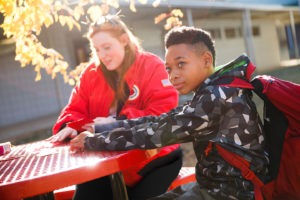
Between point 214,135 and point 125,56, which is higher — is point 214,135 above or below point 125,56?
below

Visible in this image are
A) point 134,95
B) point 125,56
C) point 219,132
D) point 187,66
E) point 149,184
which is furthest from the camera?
point 125,56

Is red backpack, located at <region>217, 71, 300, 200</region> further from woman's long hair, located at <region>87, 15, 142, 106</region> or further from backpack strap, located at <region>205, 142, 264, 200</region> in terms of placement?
woman's long hair, located at <region>87, 15, 142, 106</region>

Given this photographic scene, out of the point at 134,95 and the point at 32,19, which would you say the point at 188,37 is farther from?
the point at 32,19

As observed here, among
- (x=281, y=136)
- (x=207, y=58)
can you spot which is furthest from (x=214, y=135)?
(x=207, y=58)

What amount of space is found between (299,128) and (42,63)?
2.80 metres

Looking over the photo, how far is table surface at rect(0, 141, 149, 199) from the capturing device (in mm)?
1597

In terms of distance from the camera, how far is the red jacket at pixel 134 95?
99.3 inches

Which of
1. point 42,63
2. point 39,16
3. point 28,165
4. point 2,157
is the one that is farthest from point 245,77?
point 42,63

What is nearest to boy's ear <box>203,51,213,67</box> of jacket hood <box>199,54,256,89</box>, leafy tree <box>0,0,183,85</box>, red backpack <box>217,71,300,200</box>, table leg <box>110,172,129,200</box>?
jacket hood <box>199,54,256,89</box>

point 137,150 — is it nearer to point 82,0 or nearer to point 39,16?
point 39,16

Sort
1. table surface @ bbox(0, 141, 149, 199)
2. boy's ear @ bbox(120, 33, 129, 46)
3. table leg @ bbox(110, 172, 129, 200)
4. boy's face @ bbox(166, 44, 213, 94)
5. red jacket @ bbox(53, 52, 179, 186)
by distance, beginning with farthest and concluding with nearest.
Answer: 1. boy's ear @ bbox(120, 33, 129, 46)
2. red jacket @ bbox(53, 52, 179, 186)
3. table leg @ bbox(110, 172, 129, 200)
4. boy's face @ bbox(166, 44, 213, 94)
5. table surface @ bbox(0, 141, 149, 199)

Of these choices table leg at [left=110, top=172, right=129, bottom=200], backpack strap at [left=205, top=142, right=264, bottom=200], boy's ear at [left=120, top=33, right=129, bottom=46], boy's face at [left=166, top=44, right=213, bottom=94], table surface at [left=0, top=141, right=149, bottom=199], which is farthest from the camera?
boy's ear at [left=120, top=33, right=129, bottom=46]

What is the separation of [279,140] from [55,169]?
966mm

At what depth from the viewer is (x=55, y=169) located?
1.72m
